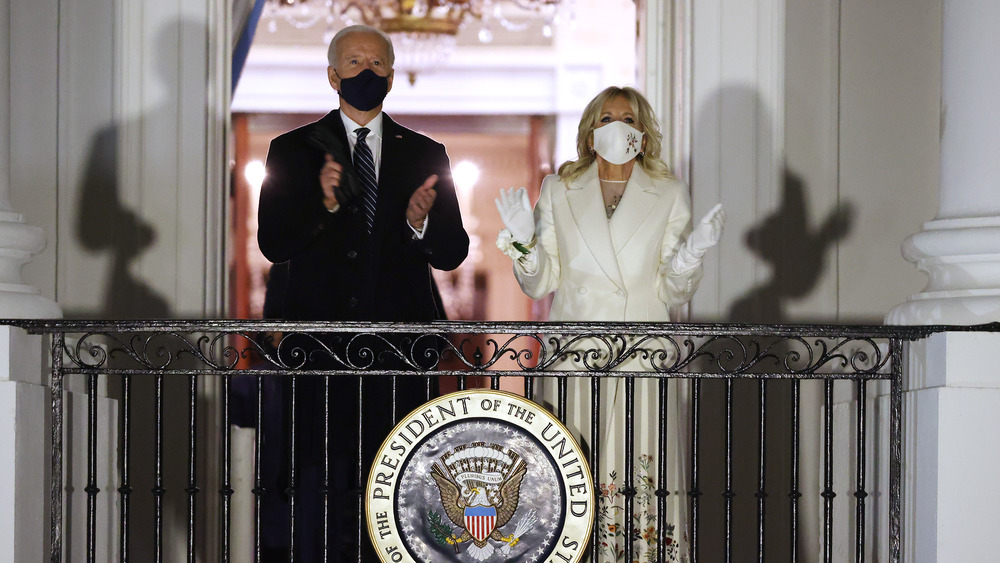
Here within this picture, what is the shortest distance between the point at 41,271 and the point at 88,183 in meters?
0.43

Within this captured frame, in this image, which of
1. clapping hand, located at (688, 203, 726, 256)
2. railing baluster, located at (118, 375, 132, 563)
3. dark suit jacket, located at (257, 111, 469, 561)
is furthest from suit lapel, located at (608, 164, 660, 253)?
railing baluster, located at (118, 375, 132, 563)

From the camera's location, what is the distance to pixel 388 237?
431 cm

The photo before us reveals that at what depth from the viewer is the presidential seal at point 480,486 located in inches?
150

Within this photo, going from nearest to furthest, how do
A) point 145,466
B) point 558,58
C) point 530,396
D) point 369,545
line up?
point 530,396 < point 369,545 < point 145,466 < point 558,58

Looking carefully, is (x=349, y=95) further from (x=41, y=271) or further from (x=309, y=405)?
(x=41, y=271)

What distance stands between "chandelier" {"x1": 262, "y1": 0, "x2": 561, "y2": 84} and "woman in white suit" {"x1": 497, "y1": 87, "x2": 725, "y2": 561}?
18.0 ft

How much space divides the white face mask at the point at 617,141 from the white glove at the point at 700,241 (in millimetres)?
359

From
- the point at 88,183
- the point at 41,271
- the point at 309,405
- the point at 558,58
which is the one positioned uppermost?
the point at 558,58

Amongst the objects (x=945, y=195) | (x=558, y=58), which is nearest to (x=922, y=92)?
(x=945, y=195)

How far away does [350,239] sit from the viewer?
4.29m

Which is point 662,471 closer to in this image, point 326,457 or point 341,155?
point 326,457

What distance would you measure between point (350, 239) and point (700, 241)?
1.20 meters

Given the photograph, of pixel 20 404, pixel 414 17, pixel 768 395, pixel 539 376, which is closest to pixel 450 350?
pixel 539 376

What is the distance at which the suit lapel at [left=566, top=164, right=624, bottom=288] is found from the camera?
13.7 ft
